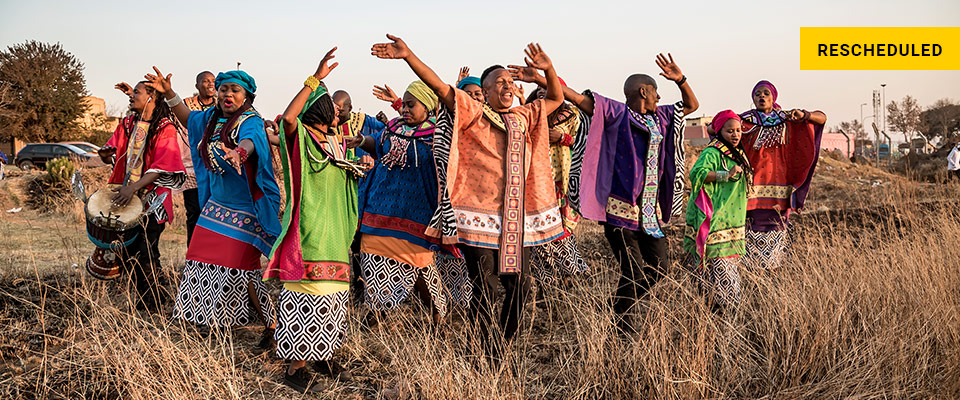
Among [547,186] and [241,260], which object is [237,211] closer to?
[241,260]

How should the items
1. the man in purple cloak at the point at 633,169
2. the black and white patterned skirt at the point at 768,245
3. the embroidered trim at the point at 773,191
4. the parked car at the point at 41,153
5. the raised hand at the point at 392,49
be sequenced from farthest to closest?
the parked car at the point at 41,153 → the embroidered trim at the point at 773,191 → the black and white patterned skirt at the point at 768,245 → the man in purple cloak at the point at 633,169 → the raised hand at the point at 392,49

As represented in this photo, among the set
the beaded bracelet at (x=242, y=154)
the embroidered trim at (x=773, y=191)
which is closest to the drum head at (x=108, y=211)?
the beaded bracelet at (x=242, y=154)

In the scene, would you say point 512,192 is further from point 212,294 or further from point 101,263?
point 101,263

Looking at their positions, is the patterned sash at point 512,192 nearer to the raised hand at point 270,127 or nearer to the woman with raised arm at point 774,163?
the raised hand at point 270,127

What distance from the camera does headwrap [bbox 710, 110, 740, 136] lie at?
18.6 ft

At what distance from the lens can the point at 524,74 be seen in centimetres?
427

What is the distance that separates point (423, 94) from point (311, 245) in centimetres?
173

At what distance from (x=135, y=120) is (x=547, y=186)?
11.6ft

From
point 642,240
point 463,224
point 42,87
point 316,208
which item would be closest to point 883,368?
point 642,240

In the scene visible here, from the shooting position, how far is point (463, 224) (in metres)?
4.00

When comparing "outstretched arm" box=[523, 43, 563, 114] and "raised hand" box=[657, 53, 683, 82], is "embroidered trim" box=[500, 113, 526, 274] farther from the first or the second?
"raised hand" box=[657, 53, 683, 82]

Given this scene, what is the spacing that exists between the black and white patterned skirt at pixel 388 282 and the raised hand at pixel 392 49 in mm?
1819

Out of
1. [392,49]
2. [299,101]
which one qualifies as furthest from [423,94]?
[392,49]

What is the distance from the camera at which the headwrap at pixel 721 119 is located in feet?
18.6
